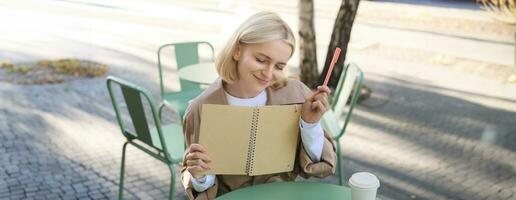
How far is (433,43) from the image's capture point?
10023 mm

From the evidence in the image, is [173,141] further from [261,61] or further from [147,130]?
[261,61]

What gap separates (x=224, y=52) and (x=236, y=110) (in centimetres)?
25

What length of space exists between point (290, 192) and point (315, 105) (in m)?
0.39

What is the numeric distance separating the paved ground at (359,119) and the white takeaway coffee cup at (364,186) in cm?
249

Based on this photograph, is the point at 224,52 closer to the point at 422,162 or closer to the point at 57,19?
the point at 422,162

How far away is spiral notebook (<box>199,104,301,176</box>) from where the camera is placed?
6.03ft

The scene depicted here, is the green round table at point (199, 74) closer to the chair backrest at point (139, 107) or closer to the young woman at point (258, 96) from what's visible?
the chair backrest at point (139, 107)

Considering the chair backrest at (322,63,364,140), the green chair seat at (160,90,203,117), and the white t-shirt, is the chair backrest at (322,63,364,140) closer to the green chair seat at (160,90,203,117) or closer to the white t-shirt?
the green chair seat at (160,90,203,117)

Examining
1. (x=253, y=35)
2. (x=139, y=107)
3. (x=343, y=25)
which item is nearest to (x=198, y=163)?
(x=253, y=35)

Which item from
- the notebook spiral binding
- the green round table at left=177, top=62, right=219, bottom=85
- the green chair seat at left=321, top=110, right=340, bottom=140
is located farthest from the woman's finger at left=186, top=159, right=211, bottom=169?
the green round table at left=177, top=62, right=219, bottom=85

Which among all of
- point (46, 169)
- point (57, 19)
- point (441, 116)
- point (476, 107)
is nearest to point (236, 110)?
point (46, 169)

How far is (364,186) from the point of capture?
1658 mm

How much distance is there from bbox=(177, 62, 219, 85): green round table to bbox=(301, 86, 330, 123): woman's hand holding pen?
233 centimetres

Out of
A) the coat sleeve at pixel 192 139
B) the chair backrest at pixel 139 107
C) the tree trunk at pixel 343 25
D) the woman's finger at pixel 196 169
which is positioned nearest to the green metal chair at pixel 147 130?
the chair backrest at pixel 139 107
